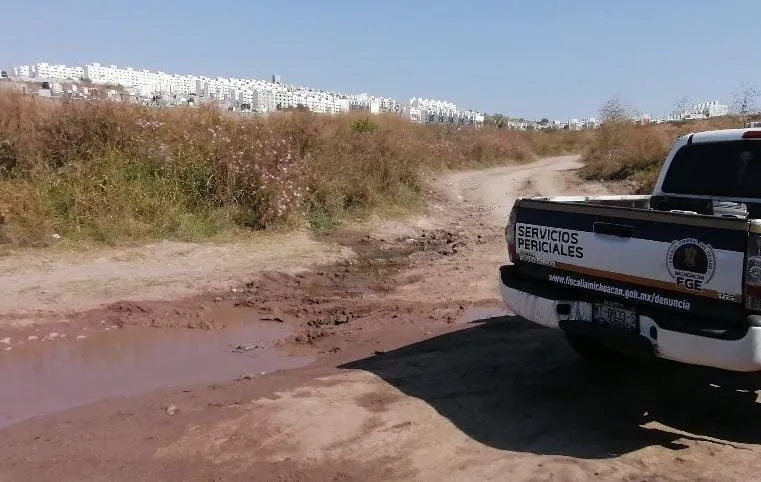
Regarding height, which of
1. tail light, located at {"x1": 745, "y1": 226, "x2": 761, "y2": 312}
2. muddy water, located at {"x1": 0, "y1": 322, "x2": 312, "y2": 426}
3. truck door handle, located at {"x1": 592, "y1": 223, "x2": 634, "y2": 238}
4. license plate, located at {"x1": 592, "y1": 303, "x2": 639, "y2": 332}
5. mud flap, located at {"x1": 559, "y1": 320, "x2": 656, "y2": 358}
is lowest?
muddy water, located at {"x1": 0, "y1": 322, "x2": 312, "y2": 426}

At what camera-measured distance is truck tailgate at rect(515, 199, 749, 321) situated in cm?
398

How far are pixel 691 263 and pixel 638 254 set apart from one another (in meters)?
0.36

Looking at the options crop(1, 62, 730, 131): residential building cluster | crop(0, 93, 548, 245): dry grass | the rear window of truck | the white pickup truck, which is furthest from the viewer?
crop(1, 62, 730, 131): residential building cluster

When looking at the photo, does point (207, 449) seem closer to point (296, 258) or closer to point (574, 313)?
point (574, 313)

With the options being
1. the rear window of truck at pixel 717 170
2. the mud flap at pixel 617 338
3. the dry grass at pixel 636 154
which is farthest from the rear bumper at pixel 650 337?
the dry grass at pixel 636 154

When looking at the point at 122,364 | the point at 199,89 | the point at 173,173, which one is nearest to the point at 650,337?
the point at 122,364

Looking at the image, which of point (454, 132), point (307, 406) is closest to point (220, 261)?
point (307, 406)

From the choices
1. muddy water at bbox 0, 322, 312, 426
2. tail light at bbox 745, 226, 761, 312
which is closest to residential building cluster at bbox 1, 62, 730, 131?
muddy water at bbox 0, 322, 312, 426

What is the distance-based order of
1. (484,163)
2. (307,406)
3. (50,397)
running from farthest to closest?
(484,163), (50,397), (307,406)

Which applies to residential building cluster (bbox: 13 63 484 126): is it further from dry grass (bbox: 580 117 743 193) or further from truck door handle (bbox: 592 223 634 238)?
truck door handle (bbox: 592 223 634 238)

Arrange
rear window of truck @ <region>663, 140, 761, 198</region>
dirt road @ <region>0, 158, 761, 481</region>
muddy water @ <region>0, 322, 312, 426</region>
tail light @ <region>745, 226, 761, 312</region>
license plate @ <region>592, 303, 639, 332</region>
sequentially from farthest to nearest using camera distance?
muddy water @ <region>0, 322, 312, 426</region>
rear window of truck @ <region>663, 140, 761, 198</region>
license plate @ <region>592, 303, 639, 332</region>
dirt road @ <region>0, 158, 761, 481</region>
tail light @ <region>745, 226, 761, 312</region>

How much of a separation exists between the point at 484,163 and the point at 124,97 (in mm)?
22065

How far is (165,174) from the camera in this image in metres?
13.0

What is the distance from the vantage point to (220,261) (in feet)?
34.2
